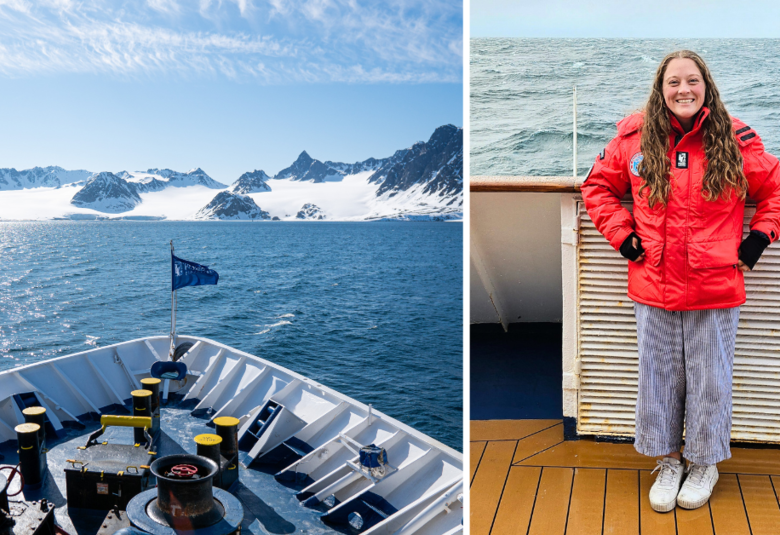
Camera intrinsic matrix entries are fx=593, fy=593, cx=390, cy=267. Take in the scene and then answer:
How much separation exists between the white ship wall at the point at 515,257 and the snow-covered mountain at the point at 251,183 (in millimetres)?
175617

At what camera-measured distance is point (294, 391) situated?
4.34 meters

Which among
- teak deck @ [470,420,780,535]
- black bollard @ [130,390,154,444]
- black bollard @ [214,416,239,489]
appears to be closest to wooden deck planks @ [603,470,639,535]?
teak deck @ [470,420,780,535]

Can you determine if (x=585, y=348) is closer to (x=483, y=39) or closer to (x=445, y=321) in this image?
(x=483, y=39)

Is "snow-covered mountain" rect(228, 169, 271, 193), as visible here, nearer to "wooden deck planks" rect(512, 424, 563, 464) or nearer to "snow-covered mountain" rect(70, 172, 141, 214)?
"snow-covered mountain" rect(70, 172, 141, 214)

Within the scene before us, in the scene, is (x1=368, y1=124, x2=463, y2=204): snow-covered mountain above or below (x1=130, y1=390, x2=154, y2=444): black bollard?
above

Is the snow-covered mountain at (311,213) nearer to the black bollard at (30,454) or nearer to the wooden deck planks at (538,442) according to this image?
the black bollard at (30,454)

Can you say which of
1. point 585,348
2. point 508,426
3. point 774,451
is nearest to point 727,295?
point 585,348

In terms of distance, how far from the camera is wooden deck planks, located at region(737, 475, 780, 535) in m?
1.75

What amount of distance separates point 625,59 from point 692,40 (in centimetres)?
46

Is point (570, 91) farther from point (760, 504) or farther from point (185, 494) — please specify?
point (185, 494)

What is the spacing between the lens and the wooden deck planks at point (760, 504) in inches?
68.9

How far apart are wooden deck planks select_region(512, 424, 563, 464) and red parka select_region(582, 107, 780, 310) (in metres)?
0.78

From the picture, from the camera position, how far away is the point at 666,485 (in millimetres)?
1911

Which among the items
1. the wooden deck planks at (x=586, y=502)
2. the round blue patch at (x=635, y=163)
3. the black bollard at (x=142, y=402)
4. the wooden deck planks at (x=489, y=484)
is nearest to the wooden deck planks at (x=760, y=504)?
the wooden deck planks at (x=586, y=502)
